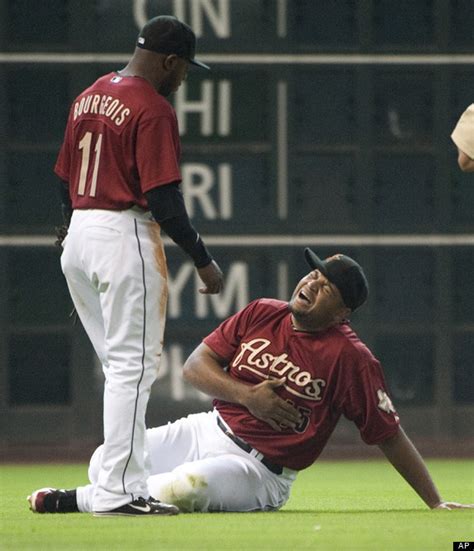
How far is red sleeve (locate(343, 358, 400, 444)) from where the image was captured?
204 inches

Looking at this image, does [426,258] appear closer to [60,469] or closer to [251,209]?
[251,209]

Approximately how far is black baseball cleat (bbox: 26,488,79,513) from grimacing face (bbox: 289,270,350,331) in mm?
1000

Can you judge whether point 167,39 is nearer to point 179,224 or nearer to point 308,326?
point 179,224

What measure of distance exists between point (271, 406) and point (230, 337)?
379mm

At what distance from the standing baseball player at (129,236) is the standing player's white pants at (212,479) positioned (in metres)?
0.18

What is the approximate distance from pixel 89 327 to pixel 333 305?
33.4 inches

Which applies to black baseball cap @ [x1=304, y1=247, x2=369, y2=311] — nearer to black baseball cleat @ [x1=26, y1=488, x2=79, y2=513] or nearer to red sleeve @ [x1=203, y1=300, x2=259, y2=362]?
red sleeve @ [x1=203, y1=300, x2=259, y2=362]

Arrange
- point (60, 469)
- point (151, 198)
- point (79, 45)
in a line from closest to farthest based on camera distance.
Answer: point (151, 198), point (60, 469), point (79, 45)

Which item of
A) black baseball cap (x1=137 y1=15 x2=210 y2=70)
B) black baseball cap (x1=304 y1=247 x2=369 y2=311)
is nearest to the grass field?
black baseball cap (x1=304 y1=247 x2=369 y2=311)

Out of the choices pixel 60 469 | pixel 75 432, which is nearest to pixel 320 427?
pixel 60 469

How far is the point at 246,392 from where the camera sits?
5.26 m

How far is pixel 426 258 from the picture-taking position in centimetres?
986

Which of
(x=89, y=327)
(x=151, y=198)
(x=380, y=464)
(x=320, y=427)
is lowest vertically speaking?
(x=380, y=464)

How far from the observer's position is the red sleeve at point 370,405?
5.18 m
